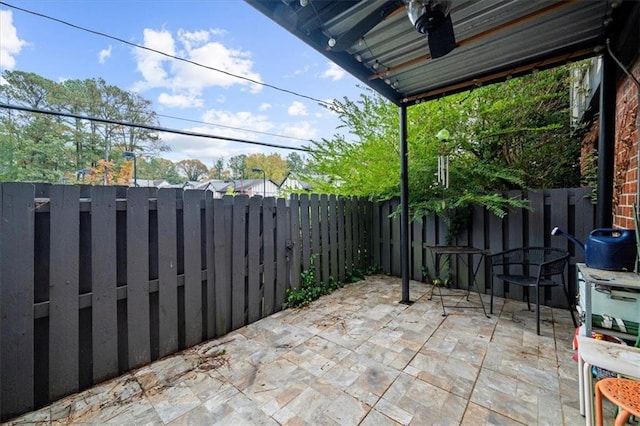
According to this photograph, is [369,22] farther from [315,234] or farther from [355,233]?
[355,233]

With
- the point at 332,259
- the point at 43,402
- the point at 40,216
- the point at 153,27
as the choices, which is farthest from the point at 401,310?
the point at 153,27

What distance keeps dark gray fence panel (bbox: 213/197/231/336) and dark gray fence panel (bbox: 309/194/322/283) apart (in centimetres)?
124

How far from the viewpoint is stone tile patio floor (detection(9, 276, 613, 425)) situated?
1389 mm

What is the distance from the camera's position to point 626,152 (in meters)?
1.94

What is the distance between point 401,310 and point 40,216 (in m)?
3.13

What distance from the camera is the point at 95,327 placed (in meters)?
1.71

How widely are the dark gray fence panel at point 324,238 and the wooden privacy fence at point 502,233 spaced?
1167 mm

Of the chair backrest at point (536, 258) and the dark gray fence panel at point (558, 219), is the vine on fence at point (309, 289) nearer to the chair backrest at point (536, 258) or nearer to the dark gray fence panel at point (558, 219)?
the chair backrest at point (536, 258)

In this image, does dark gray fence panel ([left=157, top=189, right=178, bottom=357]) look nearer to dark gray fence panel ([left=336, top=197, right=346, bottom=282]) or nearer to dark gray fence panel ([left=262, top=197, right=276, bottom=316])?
dark gray fence panel ([left=262, top=197, right=276, bottom=316])

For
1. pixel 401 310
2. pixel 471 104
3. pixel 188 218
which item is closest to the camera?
pixel 188 218

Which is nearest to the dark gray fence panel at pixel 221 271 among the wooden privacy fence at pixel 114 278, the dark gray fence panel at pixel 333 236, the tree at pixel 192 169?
the wooden privacy fence at pixel 114 278

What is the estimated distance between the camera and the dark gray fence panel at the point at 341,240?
12.5ft

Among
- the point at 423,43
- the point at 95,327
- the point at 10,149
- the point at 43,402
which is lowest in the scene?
the point at 43,402

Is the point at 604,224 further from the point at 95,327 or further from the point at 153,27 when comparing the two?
the point at 153,27
